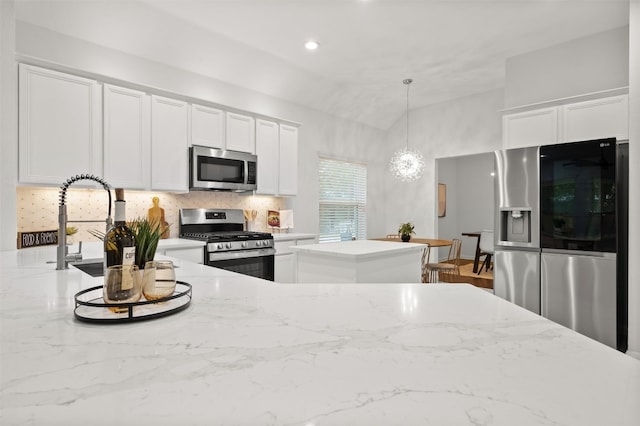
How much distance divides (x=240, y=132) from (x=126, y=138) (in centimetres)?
130

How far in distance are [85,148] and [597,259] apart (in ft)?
14.5

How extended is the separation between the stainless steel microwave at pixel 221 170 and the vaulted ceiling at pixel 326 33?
101 centimetres

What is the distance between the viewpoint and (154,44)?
361cm

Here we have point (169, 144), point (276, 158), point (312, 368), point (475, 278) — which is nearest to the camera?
point (312, 368)

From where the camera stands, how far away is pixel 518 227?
3.50 m

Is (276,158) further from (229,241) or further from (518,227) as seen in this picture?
(518,227)

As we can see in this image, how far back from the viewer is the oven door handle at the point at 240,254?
142 inches

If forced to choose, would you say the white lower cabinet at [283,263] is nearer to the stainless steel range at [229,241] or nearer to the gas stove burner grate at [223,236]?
the stainless steel range at [229,241]

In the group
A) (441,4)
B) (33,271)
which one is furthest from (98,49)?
(441,4)

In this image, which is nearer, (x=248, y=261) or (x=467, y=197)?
(x=248, y=261)

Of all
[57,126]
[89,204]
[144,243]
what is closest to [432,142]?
[89,204]

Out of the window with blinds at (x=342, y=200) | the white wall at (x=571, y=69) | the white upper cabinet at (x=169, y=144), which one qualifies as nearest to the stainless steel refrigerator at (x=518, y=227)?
the white wall at (x=571, y=69)

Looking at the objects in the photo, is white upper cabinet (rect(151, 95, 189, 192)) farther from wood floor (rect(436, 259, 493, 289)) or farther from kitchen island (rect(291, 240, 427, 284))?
wood floor (rect(436, 259, 493, 289))

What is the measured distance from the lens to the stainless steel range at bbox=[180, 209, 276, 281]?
12.0 ft
